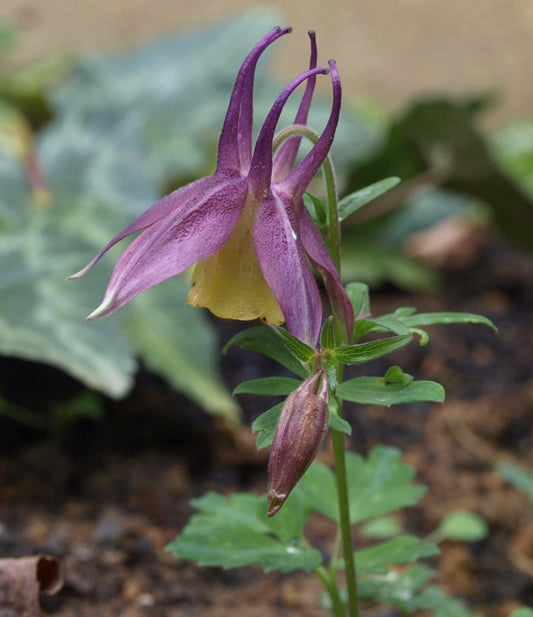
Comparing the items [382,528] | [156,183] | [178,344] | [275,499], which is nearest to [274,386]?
[275,499]

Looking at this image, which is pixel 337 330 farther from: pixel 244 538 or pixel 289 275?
pixel 244 538

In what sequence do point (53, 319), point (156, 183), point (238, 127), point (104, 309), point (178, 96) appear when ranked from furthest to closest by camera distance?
1. point (178, 96)
2. point (156, 183)
3. point (53, 319)
4. point (238, 127)
5. point (104, 309)

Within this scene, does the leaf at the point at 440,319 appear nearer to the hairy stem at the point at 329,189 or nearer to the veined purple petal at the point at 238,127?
the hairy stem at the point at 329,189

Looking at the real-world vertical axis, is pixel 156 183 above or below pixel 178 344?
above

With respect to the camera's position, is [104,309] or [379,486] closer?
[104,309]

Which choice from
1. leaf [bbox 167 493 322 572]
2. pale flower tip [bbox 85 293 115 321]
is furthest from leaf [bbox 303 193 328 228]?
leaf [bbox 167 493 322 572]

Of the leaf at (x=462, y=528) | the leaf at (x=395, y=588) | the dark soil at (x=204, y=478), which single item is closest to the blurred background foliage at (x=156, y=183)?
the dark soil at (x=204, y=478)
